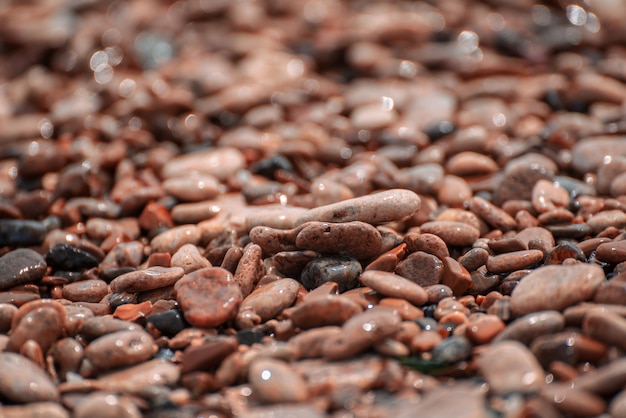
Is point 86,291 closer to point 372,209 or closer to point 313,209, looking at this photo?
point 313,209

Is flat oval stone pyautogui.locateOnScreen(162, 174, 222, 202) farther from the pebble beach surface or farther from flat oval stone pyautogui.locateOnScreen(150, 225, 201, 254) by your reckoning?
flat oval stone pyautogui.locateOnScreen(150, 225, 201, 254)

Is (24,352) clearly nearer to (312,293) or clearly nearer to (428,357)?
(312,293)

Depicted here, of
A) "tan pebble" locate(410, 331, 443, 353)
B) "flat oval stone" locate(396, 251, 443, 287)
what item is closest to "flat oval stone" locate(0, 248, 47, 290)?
"flat oval stone" locate(396, 251, 443, 287)

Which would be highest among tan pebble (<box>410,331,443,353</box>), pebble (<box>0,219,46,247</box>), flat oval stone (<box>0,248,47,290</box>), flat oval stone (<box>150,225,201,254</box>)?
tan pebble (<box>410,331,443,353</box>)

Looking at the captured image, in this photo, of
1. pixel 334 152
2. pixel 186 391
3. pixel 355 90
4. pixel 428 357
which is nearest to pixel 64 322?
pixel 186 391

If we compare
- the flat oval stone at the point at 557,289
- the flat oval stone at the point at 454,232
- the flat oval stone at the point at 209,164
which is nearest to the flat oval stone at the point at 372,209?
the flat oval stone at the point at 454,232

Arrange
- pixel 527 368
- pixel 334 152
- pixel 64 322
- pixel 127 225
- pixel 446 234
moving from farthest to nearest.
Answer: pixel 334 152 < pixel 127 225 < pixel 446 234 < pixel 64 322 < pixel 527 368

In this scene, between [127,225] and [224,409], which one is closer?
[224,409]
